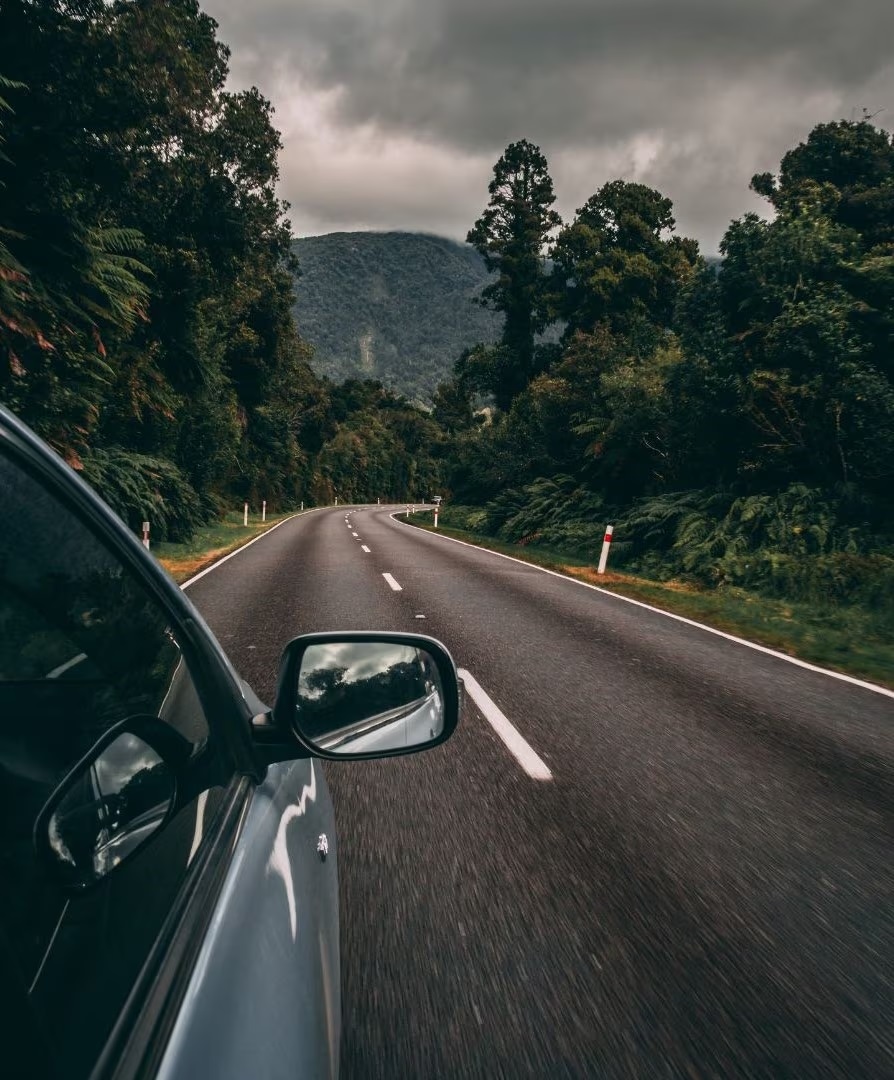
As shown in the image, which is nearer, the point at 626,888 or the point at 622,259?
the point at 626,888

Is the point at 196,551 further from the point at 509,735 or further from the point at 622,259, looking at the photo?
the point at 622,259

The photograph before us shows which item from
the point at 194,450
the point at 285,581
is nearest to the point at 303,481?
the point at 194,450

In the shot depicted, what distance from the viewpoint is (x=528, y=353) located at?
138 feet

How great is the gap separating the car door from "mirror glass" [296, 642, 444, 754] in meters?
0.16

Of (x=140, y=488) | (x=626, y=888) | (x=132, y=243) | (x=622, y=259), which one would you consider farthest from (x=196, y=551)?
(x=622, y=259)

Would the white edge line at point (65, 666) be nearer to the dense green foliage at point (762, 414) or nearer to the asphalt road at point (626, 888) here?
the asphalt road at point (626, 888)

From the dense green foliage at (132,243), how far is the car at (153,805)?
8.76 metres

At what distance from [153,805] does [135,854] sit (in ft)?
0.39

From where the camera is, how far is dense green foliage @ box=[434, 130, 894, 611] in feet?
48.4

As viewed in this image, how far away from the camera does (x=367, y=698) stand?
64.5 inches

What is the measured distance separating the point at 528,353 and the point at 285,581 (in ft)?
Result: 106

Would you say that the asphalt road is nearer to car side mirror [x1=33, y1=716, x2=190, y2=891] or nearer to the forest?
car side mirror [x1=33, y1=716, x2=190, y2=891]

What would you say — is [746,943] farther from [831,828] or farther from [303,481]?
[303,481]

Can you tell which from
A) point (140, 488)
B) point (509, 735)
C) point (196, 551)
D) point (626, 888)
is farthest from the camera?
point (196, 551)
